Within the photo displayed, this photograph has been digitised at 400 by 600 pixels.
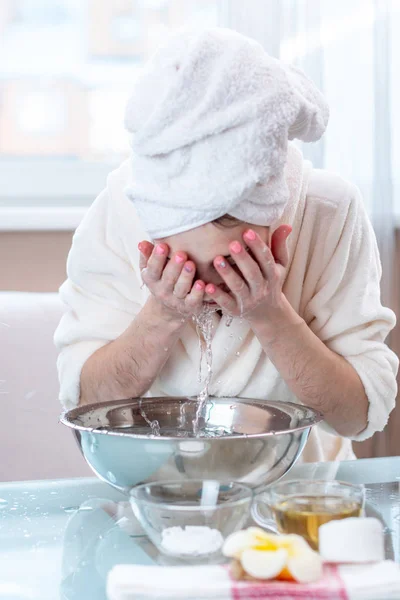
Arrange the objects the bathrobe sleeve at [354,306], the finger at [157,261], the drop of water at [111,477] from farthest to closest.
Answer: the bathrobe sleeve at [354,306] → the finger at [157,261] → the drop of water at [111,477]

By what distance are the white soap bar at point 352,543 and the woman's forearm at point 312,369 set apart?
1.45 feet

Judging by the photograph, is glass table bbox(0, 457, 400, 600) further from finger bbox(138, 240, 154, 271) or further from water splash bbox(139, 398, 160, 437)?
finger bbox(138, 240, 154, 271)

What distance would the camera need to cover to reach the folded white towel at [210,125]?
86 centimetres

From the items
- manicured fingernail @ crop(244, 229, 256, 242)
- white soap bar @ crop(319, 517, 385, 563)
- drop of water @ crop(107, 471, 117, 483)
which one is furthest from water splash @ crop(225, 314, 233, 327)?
white soap bar @ crop(319, 517, 385, 563)

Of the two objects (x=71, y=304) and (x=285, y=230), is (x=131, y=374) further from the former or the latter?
(x=285, y=230)

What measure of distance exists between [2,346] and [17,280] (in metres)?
0.54

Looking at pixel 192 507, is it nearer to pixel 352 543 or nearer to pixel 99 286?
pixel 352 543

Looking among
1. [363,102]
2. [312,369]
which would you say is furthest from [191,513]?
[363,102]

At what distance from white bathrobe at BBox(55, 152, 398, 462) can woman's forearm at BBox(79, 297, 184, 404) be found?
3 cm

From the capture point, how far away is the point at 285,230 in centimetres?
105

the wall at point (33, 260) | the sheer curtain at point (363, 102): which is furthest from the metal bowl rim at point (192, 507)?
the sheer curtain at point (363, 102)

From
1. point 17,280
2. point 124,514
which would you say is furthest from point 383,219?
point 124,514

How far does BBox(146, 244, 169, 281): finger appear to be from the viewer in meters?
0.96

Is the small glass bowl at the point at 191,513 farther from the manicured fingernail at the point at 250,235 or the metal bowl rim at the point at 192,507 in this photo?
the manicured fingernail at the point at 250,235
